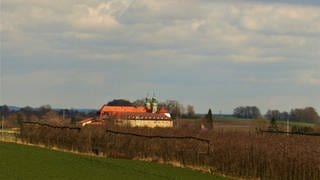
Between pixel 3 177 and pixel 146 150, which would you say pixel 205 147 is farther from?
pixel 3 177

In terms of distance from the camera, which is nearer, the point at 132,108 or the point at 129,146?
the point at 129,146

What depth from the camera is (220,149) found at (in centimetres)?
3338

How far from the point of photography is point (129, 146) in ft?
142

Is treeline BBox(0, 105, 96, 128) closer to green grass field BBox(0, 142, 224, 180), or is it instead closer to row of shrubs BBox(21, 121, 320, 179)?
row of shrubs BBox(21, 121, 320, 179)

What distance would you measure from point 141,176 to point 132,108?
105 meters

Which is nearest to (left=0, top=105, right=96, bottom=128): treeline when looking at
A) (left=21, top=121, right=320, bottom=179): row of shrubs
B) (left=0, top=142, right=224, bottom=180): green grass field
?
(left=21, top=121, right=320, bottom=179): row of shrubs

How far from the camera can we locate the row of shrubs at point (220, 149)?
91.0ft

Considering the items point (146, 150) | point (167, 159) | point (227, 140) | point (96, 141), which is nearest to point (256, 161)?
point (227, 140)

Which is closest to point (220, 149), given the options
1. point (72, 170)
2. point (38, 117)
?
point (72, 170)

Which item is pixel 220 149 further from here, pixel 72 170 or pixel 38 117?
pixel 38 117

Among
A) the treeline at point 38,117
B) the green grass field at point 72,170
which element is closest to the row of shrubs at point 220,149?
the green grass field at point 72,170

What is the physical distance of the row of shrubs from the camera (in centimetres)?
2773

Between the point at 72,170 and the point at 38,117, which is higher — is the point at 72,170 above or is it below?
below

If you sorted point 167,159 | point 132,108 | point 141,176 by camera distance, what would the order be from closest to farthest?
point 141,176
point 167,159
point 132,108
